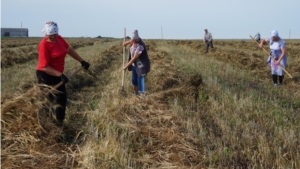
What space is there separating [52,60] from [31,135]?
1299 mm

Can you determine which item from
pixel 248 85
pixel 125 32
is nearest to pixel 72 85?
pixel 125 32

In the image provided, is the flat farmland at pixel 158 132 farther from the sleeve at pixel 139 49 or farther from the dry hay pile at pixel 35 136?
the sleeve at pixel 139 49

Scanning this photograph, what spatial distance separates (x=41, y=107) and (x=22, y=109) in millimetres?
247

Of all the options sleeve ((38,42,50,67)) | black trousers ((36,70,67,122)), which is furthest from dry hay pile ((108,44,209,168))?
sleeve ((38,42,50,67))

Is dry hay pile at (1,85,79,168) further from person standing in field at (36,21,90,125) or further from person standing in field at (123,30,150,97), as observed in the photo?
person standing in field at (123,30,150,97)

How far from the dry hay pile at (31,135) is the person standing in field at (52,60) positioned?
0.37 m

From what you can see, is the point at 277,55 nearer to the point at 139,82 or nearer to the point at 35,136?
the point at 139,82

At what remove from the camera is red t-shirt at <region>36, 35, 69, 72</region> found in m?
4.62

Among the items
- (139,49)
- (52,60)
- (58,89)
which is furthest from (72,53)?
(139,49)

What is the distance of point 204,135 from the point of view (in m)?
4.42

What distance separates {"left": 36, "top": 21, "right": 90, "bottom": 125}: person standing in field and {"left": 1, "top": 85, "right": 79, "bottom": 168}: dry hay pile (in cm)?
37

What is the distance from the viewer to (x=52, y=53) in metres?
4.74

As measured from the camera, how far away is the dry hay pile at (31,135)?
3.61 meters

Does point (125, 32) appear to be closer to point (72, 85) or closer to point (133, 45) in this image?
point (133, 45)
